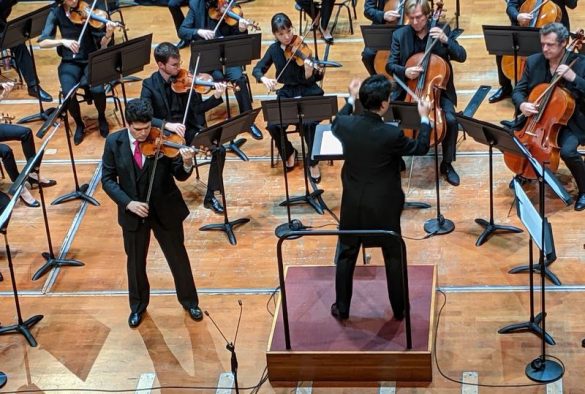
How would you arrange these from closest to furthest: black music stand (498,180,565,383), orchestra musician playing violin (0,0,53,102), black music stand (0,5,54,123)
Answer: black music stand (498,180,565,383) → black music stand (0,5,54,123) → orchestra musician playing violin (0,0,53,102)

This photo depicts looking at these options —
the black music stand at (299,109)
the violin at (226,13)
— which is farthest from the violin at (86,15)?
the black music stand at (299,109)

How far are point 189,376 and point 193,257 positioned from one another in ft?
4.67

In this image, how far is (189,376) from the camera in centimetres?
659

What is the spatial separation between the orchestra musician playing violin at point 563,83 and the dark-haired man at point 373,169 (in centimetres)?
183

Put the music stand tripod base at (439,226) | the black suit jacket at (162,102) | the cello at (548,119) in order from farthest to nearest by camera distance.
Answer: the black suit jacket at (162,102), the music stand tripod base at (439,226), the cello at (548,119)

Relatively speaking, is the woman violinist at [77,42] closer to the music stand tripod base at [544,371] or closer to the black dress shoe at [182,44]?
the black dress shoe at [182,44]

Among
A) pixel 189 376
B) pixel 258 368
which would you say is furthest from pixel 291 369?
pixel 189 376

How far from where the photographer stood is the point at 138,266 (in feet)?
22.7

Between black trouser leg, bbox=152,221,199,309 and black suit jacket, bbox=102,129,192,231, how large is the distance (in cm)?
10

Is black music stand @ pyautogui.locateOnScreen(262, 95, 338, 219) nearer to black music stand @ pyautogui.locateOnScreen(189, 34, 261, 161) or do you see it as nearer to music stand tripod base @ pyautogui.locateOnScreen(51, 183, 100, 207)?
black music stand @ pyautogui.locateOnScreen(189, 34, 261, 161)

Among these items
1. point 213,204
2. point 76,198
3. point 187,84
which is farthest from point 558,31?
point 76,198

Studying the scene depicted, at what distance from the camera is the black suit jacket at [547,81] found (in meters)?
7.70

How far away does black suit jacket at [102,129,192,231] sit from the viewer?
655cm

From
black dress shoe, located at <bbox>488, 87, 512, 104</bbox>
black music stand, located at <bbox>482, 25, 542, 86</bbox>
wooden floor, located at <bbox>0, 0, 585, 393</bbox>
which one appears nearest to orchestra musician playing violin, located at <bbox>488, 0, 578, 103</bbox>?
black dress shoe, located at <bbox>488, 87, 512, 104</bbox>
